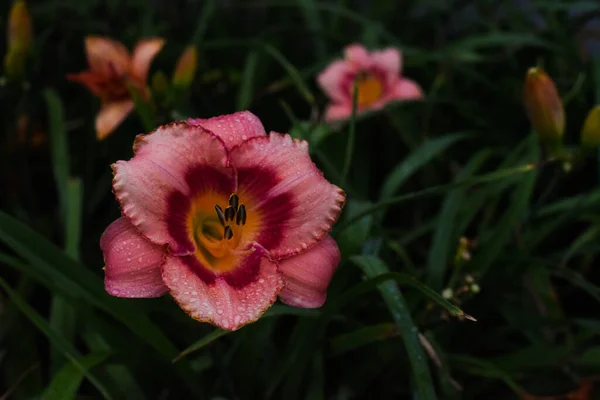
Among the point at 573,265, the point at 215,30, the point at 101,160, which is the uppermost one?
the point at 215,30

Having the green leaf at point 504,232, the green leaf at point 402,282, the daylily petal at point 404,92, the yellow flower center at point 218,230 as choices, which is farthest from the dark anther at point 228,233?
the daylily petal at point 404,92

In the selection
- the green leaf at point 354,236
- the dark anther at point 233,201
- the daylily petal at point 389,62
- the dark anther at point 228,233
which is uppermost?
the dark anther at point 233,201

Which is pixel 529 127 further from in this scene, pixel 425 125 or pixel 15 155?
pixel 15 155

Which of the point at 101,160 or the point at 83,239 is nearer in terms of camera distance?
the point at 83,239

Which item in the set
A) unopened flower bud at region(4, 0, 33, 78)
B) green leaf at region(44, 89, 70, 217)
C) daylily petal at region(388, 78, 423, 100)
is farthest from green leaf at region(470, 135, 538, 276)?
unopened flower bud at region(4, 0, 33, 78)

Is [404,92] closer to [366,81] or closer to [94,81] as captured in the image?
[366,81]

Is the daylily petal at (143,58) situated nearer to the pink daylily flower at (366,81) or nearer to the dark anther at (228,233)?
the pink daylily flower at (366,81)

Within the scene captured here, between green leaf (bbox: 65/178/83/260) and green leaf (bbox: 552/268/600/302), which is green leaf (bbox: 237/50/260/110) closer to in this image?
green leaf (bbox: 65/178/83/260)

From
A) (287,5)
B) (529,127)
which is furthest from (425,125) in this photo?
(287,5)

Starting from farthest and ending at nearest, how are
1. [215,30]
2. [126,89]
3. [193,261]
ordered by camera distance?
[215,30], [126,89], [193,261]
